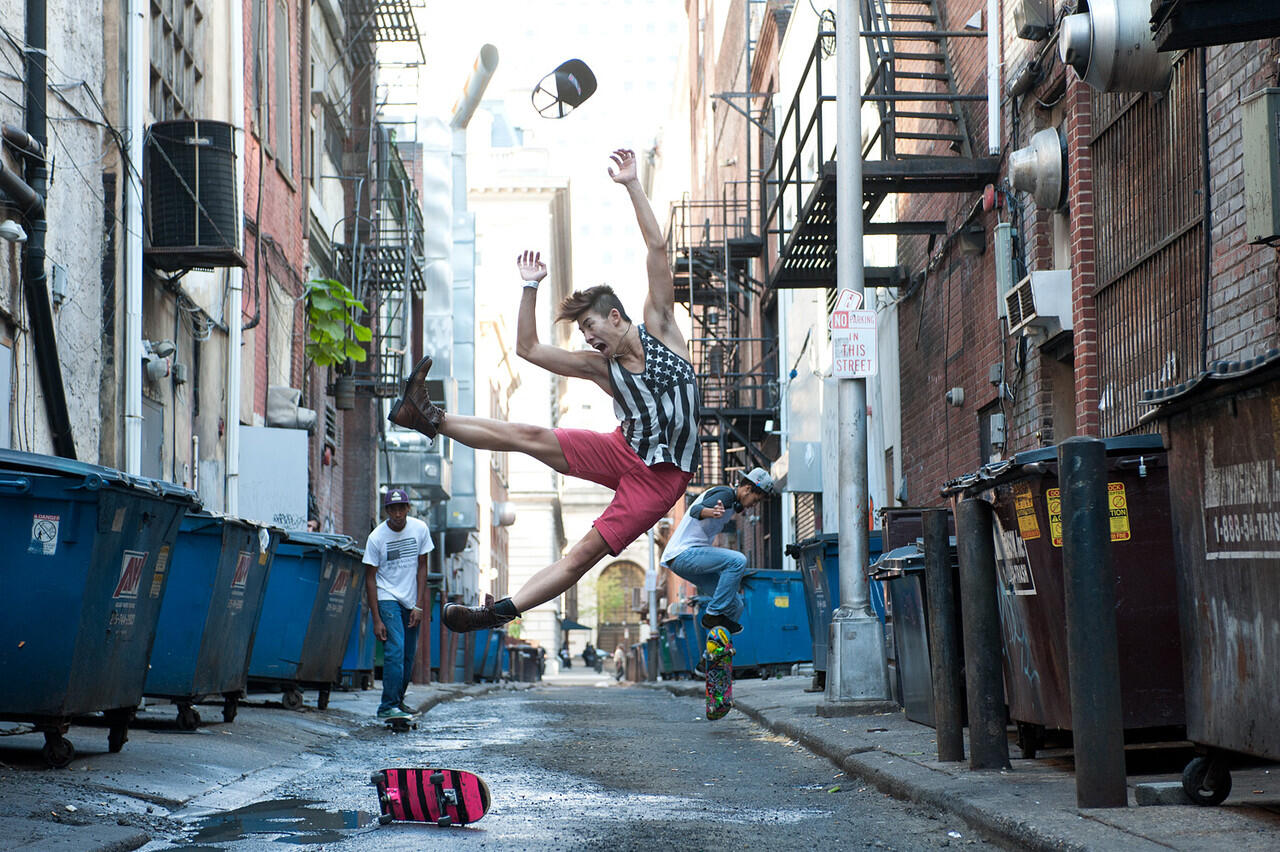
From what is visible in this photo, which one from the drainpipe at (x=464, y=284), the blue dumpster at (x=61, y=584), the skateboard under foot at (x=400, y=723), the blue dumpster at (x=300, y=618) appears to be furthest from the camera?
the drainpipe at (x=464, y=284)

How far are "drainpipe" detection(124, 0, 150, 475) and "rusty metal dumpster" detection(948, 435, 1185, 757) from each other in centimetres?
761

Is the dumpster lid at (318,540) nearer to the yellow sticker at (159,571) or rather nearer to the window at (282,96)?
the yellow sticker at (159,571)

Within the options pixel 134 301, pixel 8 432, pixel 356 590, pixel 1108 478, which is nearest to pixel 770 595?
pixel 356 590

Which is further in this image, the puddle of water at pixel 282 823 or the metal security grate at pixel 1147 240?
the metal security grate at pixel 1147 240

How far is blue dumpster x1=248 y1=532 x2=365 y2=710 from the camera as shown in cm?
1145

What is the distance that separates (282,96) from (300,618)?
10.7 m

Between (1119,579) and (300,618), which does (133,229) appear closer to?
(300,618)

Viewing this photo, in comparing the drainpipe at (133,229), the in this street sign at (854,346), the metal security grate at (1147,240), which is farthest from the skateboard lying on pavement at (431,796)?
the drainpipe at (133,229)

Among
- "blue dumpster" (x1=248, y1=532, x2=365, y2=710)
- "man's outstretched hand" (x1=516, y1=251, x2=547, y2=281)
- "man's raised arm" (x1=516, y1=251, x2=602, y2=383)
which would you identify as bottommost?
"blue dumpster" (x1=248, y1=532, x2=365, y2=710)

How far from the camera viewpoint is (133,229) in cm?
1214

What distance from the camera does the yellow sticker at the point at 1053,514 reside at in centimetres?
584

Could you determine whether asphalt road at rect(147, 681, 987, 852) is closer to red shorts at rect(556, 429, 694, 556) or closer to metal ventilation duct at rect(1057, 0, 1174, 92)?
red shorts at rect(556, 429, 694, 556)

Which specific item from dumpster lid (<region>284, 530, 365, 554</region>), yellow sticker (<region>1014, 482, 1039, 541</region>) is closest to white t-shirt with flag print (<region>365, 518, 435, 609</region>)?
dumpster lid (<region>284, 530, 365, 554</region>)

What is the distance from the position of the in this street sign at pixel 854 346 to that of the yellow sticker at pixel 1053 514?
5.69m
